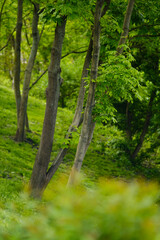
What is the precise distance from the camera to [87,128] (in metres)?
8.91

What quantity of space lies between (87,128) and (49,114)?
48.1 inches

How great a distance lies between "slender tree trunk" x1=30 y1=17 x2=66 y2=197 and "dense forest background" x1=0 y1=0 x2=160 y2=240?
30 mm

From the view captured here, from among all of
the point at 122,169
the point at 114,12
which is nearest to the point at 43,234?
the point at 114,12

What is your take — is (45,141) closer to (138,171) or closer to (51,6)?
(51,6)

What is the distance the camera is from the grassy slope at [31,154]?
34.3 feet

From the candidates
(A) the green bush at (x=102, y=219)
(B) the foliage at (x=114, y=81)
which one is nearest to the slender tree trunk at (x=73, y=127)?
(B) the foliage at (x=114, y=81)

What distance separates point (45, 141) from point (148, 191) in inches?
266

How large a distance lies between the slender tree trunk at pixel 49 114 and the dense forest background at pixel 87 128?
0.10 ft

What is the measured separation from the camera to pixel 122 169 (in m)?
18.2

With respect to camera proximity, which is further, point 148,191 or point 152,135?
point 152,135

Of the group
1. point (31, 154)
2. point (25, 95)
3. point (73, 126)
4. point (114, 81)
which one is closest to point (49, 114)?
point (73, 126)

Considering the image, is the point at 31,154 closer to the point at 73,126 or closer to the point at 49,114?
the point at 73,126

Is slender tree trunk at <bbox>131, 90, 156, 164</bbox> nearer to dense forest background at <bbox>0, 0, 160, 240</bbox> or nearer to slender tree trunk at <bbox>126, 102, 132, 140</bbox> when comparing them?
dense forest background at <bbox>0, 0, 160, 240</bbox>

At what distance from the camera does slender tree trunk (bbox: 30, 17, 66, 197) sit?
8.95 meters
